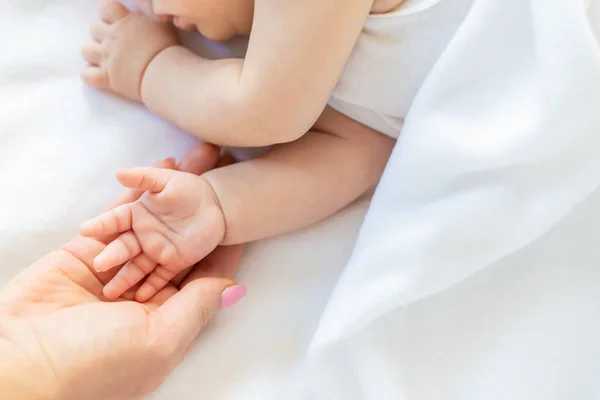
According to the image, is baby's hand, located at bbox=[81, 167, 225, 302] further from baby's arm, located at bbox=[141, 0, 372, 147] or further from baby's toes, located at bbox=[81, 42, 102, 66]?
baby's toes, located at bbox=[81, 42, 102, 66]

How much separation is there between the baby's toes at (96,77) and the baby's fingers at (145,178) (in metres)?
0.17

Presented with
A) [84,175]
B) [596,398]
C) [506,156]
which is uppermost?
[506,156]

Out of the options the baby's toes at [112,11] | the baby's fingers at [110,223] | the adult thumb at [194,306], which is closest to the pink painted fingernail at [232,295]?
the adult thumb at [194,306]

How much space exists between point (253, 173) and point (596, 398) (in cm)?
42

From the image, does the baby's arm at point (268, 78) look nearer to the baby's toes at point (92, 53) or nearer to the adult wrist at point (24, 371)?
the baby's toes at point (92, 53)

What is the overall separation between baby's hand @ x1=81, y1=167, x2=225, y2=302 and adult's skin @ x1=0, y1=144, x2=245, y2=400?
33mm

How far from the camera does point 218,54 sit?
0.73 m

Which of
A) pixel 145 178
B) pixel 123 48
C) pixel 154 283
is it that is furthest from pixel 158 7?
pixel 154 283

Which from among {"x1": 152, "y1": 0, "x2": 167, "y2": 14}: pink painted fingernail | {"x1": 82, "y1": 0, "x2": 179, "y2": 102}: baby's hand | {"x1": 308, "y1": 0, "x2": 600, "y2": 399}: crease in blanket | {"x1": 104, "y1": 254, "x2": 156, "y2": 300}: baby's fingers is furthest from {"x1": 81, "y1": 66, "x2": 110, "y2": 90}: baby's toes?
{"x1": 308, "y1": 0, "x2": 600, "y2": 399}: crease in blanket

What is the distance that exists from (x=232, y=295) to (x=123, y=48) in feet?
1.02

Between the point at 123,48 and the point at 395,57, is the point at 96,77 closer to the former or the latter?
the point at 123,48

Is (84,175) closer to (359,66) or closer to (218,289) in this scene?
(218,289)

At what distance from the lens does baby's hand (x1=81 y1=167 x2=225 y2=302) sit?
0.59 metres

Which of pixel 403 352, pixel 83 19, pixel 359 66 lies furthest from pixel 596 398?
pixel 83 19
